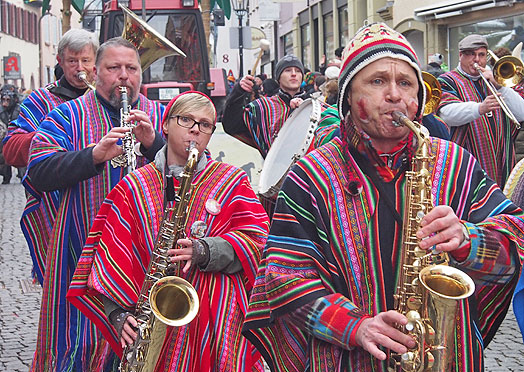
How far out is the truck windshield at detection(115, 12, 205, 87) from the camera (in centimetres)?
1581

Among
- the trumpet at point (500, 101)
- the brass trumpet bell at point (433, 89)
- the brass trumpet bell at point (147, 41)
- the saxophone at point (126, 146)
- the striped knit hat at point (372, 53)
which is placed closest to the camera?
the striped knit hat at point (372, 53)

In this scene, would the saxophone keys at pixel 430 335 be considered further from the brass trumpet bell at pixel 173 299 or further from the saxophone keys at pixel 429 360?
the brass trumpet bell at pixel 173 299

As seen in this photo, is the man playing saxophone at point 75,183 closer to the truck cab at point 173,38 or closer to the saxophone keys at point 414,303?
the saxophone keys at point 414,303

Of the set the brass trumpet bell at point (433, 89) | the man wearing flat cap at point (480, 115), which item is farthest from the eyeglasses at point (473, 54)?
the brass trumpet bell at point (433, 89)

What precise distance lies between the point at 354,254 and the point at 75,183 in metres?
2.08

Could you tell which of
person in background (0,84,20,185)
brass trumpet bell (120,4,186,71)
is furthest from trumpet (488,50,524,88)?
person in background (0,84,20,185)

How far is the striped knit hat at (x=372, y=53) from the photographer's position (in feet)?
8.79

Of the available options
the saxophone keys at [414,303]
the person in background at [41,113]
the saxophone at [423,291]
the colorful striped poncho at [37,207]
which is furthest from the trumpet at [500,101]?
the saxophone keys at [414,303]

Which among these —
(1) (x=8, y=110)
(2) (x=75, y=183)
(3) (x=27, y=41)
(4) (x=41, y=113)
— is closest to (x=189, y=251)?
(2) (x=75, y=183)

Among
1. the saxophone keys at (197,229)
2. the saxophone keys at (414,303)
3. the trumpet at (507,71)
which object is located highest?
the trumpet at (507,71)

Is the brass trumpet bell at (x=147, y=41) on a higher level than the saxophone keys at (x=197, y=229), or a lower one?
higher

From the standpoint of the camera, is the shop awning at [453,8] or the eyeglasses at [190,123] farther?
the shop awning at [453,8]

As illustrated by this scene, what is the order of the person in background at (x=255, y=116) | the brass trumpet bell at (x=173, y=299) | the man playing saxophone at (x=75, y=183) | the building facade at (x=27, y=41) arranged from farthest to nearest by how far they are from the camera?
the building facade at (x=27, y=41)
the person in background at (x=255, y=116)
the man playing saxophone at (x=75, y=183)
the brass trumpet bell at (x=173, y=299)

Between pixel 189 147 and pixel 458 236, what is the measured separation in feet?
5.25
